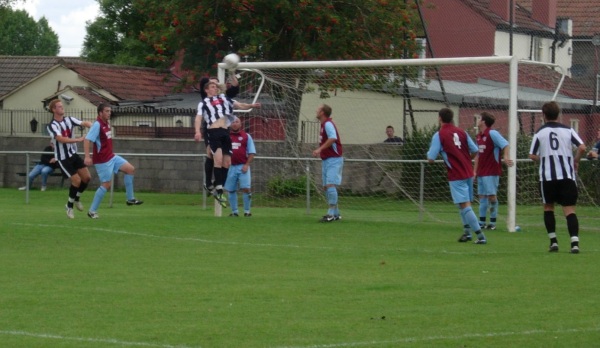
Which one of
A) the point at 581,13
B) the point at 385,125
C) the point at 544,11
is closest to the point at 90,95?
the point at 544,11

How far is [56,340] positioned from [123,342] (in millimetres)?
523

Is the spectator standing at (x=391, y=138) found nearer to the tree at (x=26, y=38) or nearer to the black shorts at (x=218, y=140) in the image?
the black shorts at (x=218, y=140)

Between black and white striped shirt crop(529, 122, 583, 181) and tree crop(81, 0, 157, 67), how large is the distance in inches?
2064

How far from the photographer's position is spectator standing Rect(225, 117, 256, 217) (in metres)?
19.9

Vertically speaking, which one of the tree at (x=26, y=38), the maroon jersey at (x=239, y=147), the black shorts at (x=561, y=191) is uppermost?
the tree at (x=26, y=38)

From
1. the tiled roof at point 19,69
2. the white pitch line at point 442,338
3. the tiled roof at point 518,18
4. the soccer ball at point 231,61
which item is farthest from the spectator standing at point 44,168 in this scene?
the tiled roof at point 19,69

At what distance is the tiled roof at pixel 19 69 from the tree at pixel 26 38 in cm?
6071

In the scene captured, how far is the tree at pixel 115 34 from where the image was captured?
68.6 m

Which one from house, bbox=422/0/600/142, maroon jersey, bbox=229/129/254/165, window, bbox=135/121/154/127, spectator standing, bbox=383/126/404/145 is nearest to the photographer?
maroon jersey, bbox=229/129/254/165

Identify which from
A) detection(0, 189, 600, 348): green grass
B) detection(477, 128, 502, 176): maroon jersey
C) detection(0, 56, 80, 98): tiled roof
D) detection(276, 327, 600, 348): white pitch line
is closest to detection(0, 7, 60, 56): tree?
detection(0, 56, 80, 98): tiled roof

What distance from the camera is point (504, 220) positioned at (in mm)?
21266

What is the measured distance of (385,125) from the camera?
25812 millimetres

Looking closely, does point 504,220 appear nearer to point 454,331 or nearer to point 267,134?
point 267,134

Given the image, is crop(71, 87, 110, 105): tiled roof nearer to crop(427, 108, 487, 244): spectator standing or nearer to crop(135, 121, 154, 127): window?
crop(135, 121, 154, 127): window
